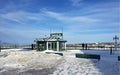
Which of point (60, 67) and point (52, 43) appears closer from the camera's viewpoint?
point (60, 67)

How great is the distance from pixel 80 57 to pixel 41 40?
70.6 ft

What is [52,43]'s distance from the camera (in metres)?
49.9

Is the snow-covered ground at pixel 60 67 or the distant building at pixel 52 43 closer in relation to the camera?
the snow-covered ground at pixel 60 67

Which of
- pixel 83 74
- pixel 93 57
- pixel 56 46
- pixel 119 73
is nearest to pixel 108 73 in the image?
pixel 119 73

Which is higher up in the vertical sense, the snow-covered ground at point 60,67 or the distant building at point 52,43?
the distant building at point 52,43

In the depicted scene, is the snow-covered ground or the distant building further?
the distant building

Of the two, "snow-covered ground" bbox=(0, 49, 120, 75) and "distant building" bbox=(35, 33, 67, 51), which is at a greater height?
"distant building" bbox=(35, 33, 67, 51)

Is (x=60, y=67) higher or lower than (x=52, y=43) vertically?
lower

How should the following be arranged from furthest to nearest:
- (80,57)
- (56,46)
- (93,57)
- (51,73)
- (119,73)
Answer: (56,46) → (80,57) → (93,57) → (51,73) → (119,73)

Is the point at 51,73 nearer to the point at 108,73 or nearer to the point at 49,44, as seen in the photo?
the point at 108,73

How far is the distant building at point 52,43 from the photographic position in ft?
163

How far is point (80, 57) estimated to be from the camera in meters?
30.2

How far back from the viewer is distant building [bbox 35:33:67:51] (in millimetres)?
49734

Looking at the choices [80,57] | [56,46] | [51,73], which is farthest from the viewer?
[56,46]
